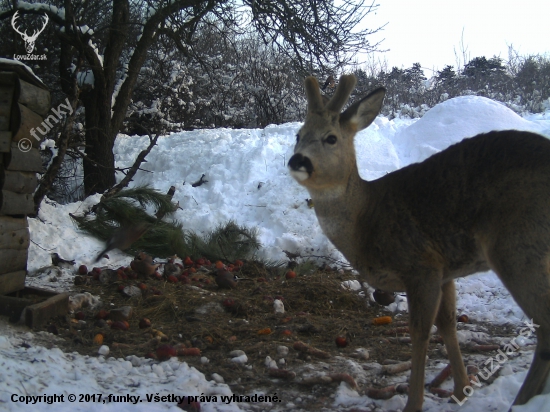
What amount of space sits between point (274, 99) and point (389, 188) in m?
12.4

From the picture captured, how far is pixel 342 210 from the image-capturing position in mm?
3432

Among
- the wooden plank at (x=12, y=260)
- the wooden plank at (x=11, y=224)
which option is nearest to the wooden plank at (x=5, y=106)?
the wooden plank at (x=11, y=224)

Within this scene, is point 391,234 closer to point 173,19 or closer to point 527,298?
point 527,298

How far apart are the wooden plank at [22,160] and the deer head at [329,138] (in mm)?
2611

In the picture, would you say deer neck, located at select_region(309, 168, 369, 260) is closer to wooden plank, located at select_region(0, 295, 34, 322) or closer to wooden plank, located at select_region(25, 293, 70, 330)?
wooden plank, located at select_region(25, 293, 70, 330)

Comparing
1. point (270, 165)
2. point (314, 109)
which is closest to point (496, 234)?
point (314, 109)

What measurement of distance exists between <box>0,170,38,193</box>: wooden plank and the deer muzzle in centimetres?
273

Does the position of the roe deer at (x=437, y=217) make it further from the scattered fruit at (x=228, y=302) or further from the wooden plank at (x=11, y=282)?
the wooden plank at (x=11, y=282)

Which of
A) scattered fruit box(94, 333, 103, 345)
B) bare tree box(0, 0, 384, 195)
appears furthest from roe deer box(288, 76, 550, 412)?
bare tree box(0, 0, 384, 195)

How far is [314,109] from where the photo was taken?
358 centimetres

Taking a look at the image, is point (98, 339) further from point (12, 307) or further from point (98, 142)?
point (98, 142)

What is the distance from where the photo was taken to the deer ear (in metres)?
3.60

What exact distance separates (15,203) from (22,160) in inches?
15.3

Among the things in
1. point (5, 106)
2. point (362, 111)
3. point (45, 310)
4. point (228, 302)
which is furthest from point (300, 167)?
point (5, 106)
